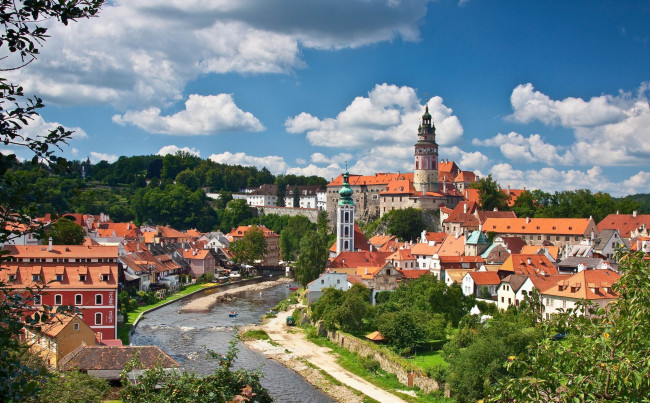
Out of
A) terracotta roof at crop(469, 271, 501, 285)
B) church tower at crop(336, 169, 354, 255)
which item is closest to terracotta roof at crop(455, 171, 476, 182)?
church tower at crop(336, 169, 354, 255)

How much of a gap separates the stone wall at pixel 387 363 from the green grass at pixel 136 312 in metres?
10.7

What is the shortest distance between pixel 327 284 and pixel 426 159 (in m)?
38.7

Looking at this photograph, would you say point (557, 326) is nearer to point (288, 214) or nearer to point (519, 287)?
point (519, 287)

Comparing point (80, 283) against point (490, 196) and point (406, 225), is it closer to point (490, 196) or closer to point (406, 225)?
point (406, 225)

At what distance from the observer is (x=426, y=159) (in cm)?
7688

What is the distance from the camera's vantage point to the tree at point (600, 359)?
626 cm

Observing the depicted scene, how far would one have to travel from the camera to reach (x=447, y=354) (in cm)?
2567

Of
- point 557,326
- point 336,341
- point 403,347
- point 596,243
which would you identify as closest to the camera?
point 557,326

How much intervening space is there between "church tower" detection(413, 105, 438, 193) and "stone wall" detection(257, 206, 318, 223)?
71.8ft

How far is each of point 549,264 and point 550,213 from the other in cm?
2077

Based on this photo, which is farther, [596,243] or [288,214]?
[288,214]

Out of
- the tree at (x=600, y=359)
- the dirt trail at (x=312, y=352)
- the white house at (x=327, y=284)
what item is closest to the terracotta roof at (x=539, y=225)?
the white house at (x=327, y=284)

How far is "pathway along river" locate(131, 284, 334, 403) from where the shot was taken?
25375mm

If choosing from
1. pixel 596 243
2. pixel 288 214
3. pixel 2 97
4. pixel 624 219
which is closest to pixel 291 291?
pixel 596 243
